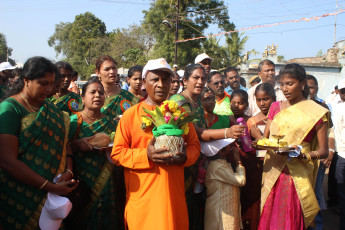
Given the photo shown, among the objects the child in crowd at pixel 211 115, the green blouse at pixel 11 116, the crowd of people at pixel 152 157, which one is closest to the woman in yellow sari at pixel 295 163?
the crowd of people at pixel 152 157

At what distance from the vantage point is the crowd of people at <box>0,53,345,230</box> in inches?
99.0

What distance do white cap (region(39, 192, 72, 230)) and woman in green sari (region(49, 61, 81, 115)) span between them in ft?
5.86

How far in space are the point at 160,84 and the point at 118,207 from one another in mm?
1629

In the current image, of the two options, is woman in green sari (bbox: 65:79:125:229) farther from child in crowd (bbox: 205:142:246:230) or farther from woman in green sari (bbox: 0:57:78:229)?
child in crowd (bbox: 205:142:246:230)

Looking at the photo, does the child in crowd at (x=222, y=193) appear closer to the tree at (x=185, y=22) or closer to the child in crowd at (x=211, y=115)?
the child in crowd at (x=211, y=115)

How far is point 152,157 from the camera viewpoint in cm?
244

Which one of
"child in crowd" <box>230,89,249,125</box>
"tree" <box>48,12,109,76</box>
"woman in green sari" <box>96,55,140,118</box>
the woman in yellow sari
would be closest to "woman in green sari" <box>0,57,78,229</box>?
"woman in green sari" <box>96,55,140,118</box>

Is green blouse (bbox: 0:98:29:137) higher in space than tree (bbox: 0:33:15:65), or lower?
lower

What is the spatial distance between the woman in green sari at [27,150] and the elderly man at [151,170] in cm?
57

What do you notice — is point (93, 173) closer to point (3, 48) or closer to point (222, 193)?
point (222, 193)

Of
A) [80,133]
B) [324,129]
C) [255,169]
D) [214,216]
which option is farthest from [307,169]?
[80,133]

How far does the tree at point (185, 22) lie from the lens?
82.0 ft

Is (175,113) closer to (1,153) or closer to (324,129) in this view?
(1,153)

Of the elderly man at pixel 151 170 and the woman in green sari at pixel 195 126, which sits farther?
Result: the woman in green sari at pixel 195 126
